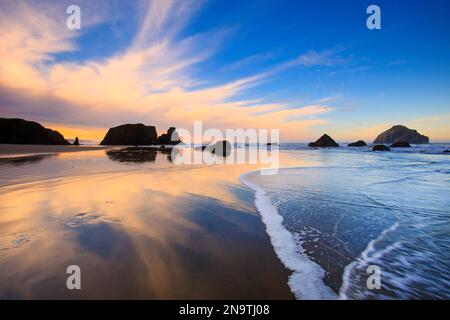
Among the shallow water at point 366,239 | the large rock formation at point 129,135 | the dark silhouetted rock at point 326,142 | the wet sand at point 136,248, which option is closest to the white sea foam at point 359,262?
the shallow water at point 366,239

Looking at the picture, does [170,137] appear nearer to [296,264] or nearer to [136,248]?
[136,248]

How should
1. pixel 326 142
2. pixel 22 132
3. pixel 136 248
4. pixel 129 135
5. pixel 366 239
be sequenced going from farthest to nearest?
pixel 129 135 < pixel 326 142 < pixel 22 132 < pixel 366 239 < pixel 136 248

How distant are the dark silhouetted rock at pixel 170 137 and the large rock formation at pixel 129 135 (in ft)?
21.0

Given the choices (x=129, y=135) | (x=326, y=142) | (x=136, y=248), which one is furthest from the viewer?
(x=129, y=135)

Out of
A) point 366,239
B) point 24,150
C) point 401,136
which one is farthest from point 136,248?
point 401,136

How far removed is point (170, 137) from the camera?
111312 mm

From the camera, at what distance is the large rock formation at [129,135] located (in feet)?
325

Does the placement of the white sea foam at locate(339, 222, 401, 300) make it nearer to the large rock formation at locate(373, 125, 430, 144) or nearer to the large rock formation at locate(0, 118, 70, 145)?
the large rock formation at locate(0, 118, 70, 145)

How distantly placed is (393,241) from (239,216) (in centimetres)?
343

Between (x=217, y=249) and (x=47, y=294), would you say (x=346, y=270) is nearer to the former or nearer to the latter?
(x=217, y=249)

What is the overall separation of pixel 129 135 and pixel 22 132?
149ft

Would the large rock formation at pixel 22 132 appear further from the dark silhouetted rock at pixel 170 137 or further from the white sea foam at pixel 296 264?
the white sea foam at pixel 296 264
